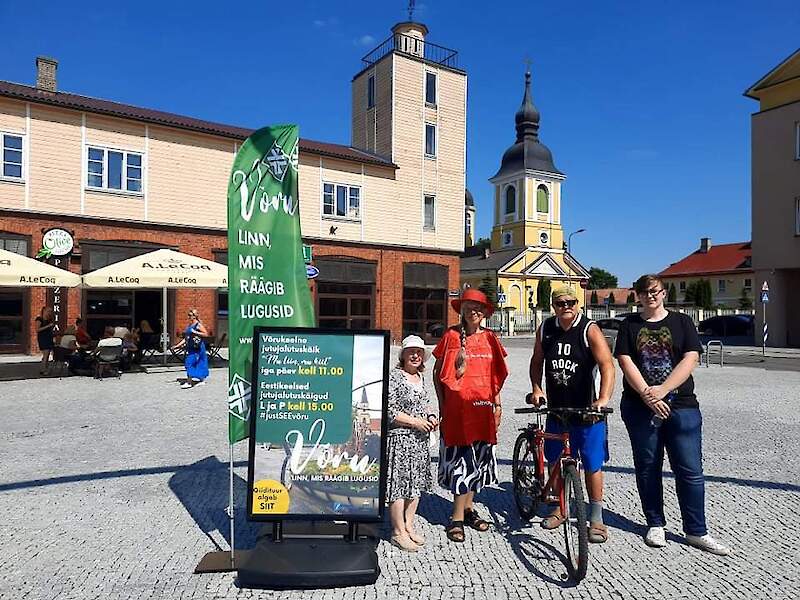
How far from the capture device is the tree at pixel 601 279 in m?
113

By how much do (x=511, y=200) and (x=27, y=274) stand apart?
60481 millimetres

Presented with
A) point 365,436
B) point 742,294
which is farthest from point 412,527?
point 742,294

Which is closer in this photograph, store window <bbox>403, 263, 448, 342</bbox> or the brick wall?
the brick wall

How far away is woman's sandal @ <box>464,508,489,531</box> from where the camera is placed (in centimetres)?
470

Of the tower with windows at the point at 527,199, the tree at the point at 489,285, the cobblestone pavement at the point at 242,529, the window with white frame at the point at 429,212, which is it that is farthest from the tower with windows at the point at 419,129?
the tower with windows at the point at 527,199

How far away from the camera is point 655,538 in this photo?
438cm

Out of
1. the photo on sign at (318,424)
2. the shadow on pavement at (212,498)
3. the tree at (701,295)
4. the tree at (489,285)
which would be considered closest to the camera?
the photo on sign at (318,424)

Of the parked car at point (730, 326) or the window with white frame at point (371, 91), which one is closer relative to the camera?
the window with white frame at point (371, 91)

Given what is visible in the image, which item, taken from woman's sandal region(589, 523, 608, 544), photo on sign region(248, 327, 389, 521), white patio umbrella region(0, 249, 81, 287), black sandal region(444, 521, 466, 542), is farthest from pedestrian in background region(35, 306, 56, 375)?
woman's sandal region(589, 523, 608, 544)

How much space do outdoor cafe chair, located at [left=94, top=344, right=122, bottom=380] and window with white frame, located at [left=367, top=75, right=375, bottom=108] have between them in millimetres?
19592

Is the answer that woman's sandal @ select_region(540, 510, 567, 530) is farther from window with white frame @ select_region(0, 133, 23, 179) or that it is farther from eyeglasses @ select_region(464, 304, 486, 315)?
window with white frame @ select_region(0, 133, 23, 179)

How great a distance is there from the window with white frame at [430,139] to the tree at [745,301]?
48116mm

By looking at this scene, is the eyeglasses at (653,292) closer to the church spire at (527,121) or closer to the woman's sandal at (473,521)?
the woman's sandal at (473,521)

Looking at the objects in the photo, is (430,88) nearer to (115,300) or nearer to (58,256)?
(115,300)
